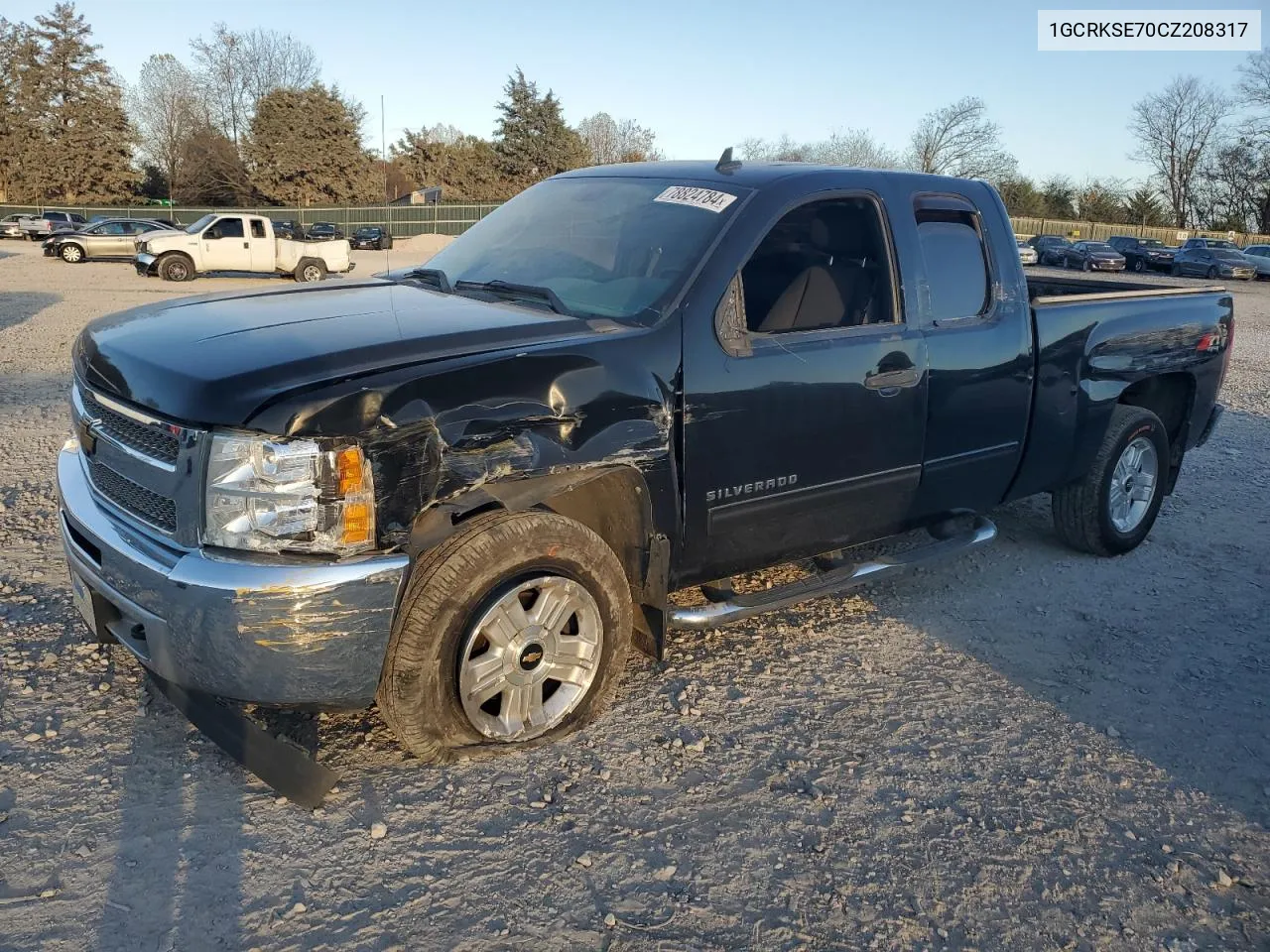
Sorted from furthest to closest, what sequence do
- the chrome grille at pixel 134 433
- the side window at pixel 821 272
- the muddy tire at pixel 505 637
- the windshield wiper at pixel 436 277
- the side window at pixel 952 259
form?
the side window at pixel 952 259 < the windshield wiper at pixel 436 277 < the side window at pixel 821 272 < the muddy tire at pixel 505 637 < the chrome grille at pixel 134 433

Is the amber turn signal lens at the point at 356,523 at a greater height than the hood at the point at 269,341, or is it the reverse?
the hood at the point at 269,341

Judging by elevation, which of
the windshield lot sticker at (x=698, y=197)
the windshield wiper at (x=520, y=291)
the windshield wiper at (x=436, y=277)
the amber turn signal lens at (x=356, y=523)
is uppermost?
the windshield lot sticker at (x=698, y=197)

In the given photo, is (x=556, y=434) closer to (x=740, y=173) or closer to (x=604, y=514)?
(x=604, y=514)

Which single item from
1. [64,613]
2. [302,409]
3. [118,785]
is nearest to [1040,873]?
[302,409]

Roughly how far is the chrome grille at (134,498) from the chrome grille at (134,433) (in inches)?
4.6

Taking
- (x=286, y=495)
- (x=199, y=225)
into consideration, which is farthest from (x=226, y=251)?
(x=286, y=495)

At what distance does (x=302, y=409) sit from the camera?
2695 millimetres

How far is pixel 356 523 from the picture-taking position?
2826 mm

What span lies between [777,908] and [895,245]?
273 cm

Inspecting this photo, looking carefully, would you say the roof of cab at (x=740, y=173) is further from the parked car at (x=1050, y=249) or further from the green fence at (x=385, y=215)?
the green fence at (x=385, y=215)

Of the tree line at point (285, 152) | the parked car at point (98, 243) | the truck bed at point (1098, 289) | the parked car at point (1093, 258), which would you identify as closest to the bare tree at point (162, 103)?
the tree line at point (285, 152)

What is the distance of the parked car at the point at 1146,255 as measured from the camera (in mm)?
39156

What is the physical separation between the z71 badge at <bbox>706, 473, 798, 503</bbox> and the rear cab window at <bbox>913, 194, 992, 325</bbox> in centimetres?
108

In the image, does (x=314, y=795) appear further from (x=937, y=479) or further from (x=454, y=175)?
(x=454, y=175)
